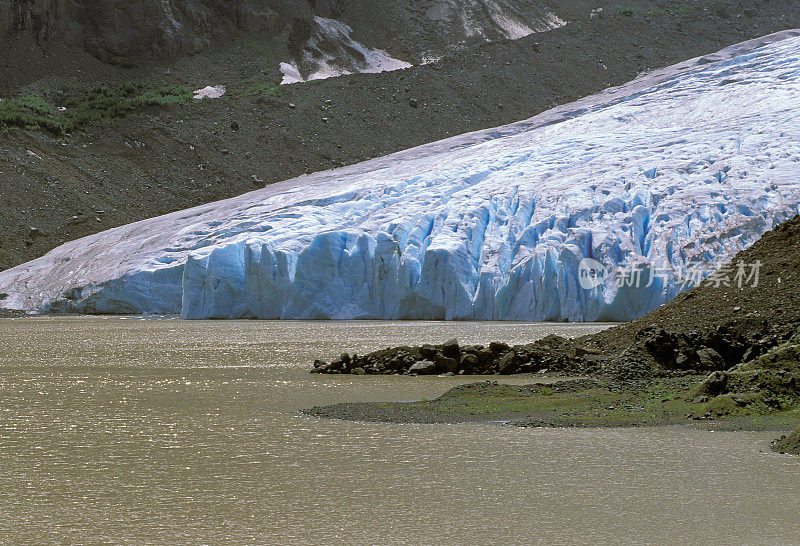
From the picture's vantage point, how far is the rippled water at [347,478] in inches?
160

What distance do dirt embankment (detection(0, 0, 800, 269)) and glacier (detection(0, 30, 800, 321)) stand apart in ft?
46.9

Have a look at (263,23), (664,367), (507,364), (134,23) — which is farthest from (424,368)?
(263,23)

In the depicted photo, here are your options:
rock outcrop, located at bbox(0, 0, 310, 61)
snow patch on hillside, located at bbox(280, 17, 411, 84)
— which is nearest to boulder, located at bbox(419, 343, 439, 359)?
snow patch on hillside, located at bbox(280, 17, 411, 84)

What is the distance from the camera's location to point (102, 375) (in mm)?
11109

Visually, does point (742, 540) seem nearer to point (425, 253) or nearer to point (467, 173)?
point (425, 253)

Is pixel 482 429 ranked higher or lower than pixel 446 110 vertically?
lower

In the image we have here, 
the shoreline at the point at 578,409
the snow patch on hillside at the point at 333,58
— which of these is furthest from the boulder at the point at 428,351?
the snow patch on hillside at the point at 333,58

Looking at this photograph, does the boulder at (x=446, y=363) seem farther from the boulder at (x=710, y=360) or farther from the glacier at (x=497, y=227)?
the glacier at (x=497, y=227)

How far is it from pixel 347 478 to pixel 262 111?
49025mm

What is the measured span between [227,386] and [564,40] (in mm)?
57853

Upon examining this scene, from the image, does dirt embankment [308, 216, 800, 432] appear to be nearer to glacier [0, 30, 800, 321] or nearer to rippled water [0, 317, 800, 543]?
rippled water [0, 317, 800, 543]

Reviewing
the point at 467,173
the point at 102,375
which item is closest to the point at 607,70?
the point at 467,173

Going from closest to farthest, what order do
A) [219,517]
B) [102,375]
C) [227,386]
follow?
[219,517]
[227,386]
[102,375]

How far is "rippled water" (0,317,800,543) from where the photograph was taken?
4.06 meters
